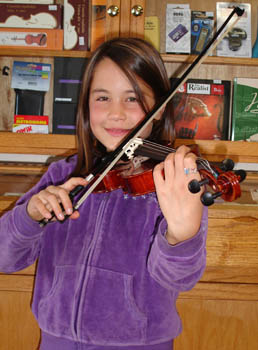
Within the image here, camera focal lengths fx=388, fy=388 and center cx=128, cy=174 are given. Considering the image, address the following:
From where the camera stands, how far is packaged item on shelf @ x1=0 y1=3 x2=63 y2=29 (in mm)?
1590

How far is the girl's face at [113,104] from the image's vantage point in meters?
0.97

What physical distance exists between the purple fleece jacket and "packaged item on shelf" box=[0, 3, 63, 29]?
98 cm

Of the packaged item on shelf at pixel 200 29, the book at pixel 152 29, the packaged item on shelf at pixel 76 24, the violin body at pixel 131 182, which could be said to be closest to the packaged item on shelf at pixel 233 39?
the packaged item on shelf at pixel 200 29

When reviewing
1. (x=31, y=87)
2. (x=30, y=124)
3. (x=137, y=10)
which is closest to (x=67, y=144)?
(x=30, y=124)

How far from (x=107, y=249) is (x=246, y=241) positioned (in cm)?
67

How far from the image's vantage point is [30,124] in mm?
1644

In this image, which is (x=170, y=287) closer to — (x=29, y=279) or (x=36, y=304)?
(x=36, y=304)

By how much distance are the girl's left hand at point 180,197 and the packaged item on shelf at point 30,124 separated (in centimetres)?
99

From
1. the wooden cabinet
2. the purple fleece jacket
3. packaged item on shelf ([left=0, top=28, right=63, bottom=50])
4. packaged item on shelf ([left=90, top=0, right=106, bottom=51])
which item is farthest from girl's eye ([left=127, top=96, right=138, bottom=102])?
packaged item on shelf ([left=0, top=28, right=63, bottom=50])

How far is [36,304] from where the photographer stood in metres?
0.92

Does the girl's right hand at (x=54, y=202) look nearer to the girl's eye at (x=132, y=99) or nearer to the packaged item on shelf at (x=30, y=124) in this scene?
the girl's eye at (x=132, y=99)

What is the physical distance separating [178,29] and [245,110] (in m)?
0.44

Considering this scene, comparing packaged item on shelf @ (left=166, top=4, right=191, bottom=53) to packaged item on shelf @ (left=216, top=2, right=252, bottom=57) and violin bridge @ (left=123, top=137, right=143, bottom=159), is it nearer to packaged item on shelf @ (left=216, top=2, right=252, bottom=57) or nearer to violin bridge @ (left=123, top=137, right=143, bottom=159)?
packaged item on shelf @ (left=216, top=2, right=252, bottom=57)

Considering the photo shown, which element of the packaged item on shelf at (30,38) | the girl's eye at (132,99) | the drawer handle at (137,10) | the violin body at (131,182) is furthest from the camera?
the packaged item on shelf at (30,38)
